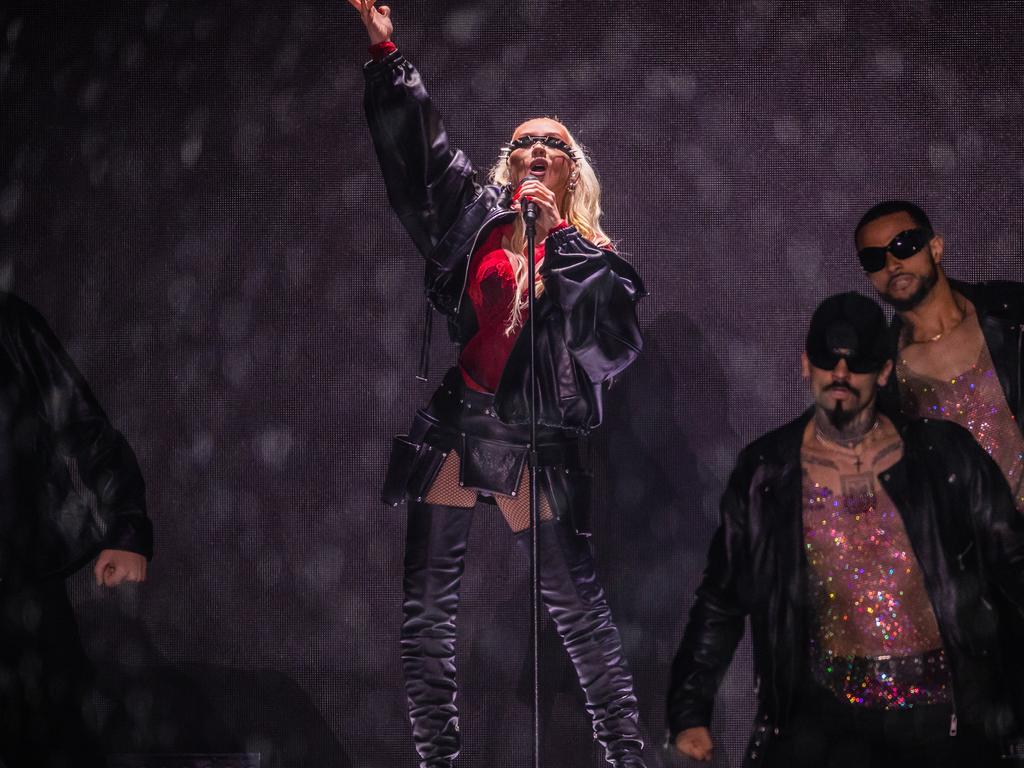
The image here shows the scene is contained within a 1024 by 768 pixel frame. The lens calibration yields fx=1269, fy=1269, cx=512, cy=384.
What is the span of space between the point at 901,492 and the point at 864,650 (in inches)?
16.8

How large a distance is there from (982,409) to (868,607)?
104 cm

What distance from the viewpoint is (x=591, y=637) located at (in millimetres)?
4043

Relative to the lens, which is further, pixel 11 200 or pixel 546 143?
pixel 11 200

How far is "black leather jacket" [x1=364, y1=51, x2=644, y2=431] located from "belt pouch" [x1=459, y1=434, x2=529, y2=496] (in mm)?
100

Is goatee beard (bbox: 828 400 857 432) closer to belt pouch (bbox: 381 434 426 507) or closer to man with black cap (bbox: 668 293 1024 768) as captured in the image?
man with black cap (bbox: 668 293 1024 768)

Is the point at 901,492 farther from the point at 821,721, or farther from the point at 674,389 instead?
the point at 674,389

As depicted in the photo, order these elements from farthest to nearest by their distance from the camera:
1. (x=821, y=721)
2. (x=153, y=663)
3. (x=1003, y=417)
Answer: (x=153, y=663) → (x=1003, y=417) → (x=821, y=721)

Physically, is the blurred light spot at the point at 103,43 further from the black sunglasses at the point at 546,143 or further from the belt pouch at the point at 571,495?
the belt pouch at the point at 571,495

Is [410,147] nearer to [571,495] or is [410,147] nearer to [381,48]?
[381,48]

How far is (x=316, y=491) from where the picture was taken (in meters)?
4.52

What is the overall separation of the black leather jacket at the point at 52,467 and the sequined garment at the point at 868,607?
2035 mm

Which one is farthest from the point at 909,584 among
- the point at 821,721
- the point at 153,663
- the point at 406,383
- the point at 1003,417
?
the point at 153,663

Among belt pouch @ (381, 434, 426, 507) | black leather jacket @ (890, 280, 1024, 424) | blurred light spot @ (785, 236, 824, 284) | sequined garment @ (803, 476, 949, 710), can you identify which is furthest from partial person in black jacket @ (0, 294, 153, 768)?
black leather jacket @ (890, 280, 1024, 424)

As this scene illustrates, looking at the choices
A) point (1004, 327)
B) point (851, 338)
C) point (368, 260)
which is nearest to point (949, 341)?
point (1004, 327)
